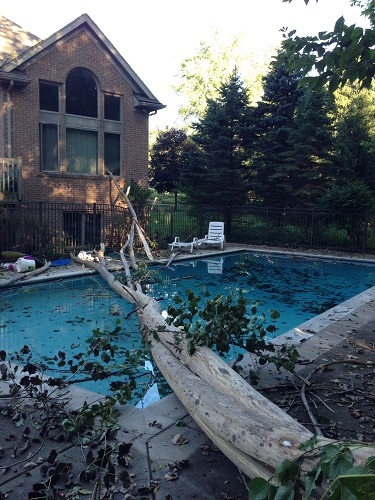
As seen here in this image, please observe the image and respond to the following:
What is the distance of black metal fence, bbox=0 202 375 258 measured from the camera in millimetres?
12945

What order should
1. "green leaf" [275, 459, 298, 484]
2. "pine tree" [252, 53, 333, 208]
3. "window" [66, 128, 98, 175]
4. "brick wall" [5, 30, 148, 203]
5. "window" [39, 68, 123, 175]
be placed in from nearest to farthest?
1. "green leaf" [275, 459, 298, 484]
2. "brick wall" [5, 30, 148, 203]
3. "window" [39, 68, 123, 175]
4. "window" [66, 128, 98, 175]
5. "pine tree" [252, 53, 333, 208]

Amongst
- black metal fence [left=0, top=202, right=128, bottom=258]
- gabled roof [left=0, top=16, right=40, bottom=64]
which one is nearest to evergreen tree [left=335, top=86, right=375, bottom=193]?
black metal fence [left=0, top=202, right=128, bottom=258]

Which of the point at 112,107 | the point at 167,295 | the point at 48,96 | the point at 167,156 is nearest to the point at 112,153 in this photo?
the point at 112,107

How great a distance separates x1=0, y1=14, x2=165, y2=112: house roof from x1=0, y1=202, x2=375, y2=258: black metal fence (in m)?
4.15

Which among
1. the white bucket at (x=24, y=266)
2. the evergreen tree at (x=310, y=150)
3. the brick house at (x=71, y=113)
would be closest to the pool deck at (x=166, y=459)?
the white bucket at (x=24, y=266)

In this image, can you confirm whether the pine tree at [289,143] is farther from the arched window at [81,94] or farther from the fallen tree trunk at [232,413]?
the fallen tree trunk at [232,413]

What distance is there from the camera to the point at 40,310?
26.6ft

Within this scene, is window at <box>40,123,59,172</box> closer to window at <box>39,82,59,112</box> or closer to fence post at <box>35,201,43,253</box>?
window at <box>39,82,59,112</box>

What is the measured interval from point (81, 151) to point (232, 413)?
14741 mm

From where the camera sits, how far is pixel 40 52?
1417cm

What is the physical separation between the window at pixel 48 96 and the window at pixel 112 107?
208cm

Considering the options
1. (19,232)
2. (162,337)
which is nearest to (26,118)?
(19,232)

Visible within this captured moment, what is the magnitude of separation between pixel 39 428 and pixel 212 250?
1398 centimetres

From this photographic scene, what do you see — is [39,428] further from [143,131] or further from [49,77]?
[143,131]
